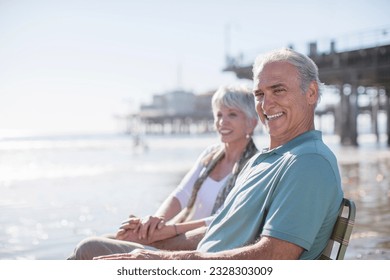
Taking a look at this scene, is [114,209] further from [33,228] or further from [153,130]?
[153,130]

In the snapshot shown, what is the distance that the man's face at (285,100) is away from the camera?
1699 millimetres

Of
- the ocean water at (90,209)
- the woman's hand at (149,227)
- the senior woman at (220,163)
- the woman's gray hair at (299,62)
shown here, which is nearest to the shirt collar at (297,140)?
the woman's gray hair at (299,62)

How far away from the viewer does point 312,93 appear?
1747mm

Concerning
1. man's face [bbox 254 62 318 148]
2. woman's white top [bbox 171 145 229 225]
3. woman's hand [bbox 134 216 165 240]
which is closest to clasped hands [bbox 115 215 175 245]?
woman's hand [bbox 134 216 165 240]

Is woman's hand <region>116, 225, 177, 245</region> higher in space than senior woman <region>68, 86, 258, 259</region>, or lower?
lower

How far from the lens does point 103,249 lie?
2.14 meters

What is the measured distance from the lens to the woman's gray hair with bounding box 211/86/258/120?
2.68 m

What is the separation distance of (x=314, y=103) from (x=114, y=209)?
476 centimetres

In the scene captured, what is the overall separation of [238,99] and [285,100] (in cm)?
97

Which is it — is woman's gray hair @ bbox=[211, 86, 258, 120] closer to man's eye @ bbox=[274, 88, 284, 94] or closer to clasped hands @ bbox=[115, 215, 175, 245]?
clasped hands @ bbox=[115, 215, 175, 245]

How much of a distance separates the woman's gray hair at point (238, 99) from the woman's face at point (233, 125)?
0.02 meters

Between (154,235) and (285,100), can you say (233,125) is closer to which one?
(154,235)
